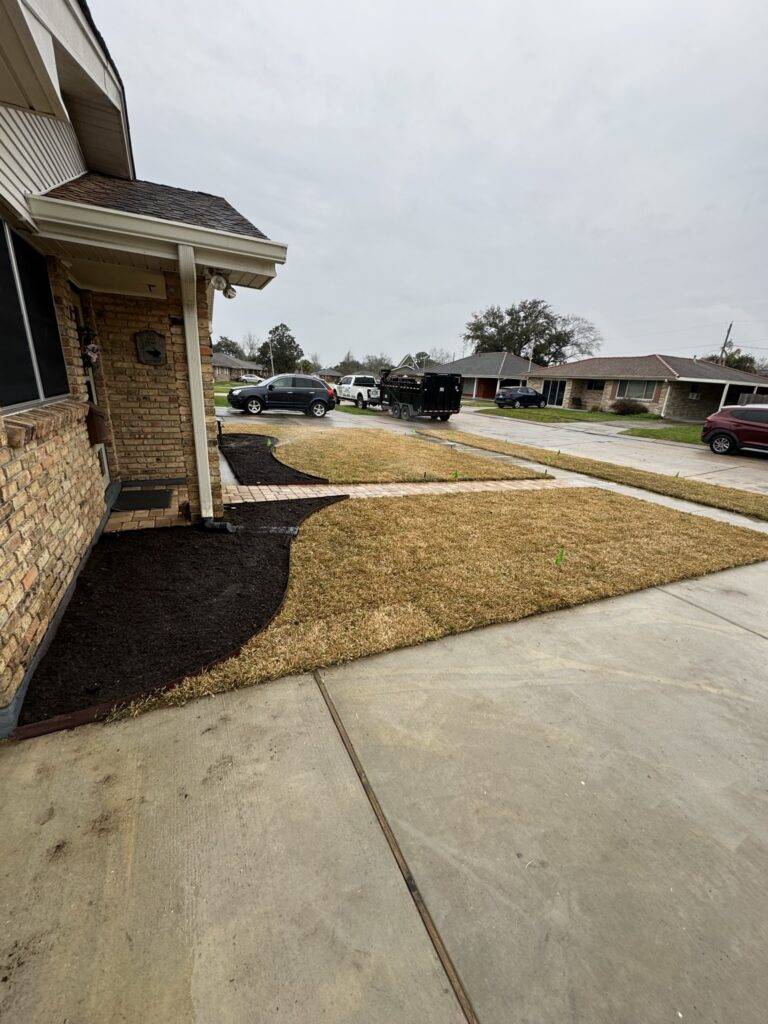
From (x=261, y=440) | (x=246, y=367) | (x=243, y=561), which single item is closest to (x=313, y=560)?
(x=243, y=561)

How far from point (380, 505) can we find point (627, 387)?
1201 inches

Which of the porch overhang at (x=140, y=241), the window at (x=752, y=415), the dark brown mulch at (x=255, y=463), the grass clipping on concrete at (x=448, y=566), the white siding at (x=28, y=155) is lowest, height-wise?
the dark brown mulch at (x=255, y=463)

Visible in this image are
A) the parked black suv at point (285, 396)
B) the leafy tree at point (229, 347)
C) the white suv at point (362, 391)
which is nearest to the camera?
the parked black suv at point (285, 396)

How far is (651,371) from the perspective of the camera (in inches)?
1120

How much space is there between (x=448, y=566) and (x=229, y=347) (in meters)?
88.4

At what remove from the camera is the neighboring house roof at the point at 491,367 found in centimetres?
4013

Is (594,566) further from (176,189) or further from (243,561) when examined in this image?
(176,189)

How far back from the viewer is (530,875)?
5.20 feet

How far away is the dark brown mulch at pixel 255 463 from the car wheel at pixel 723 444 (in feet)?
43.2

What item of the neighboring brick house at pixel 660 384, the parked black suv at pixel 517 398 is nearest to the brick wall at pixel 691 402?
the neighboring brick house at pixel 660 384

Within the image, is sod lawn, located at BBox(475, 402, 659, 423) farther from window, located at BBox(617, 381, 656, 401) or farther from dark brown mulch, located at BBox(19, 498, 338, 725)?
dark brown mulch, located at BBox(19, 498, 338, 725)

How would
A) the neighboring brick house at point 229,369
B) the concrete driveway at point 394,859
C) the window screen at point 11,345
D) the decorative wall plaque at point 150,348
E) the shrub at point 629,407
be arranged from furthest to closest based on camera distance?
the neighboring brick house at point 229,369 < the shrub at point 629,407 < the decorative wall plaque at point 150,348 < the window screen at point 11,345 < the concrete driveway at point 394,859

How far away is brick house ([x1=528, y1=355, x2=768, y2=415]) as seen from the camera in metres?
26.4

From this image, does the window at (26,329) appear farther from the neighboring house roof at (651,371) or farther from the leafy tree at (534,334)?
the leafy tree at (534,334)
